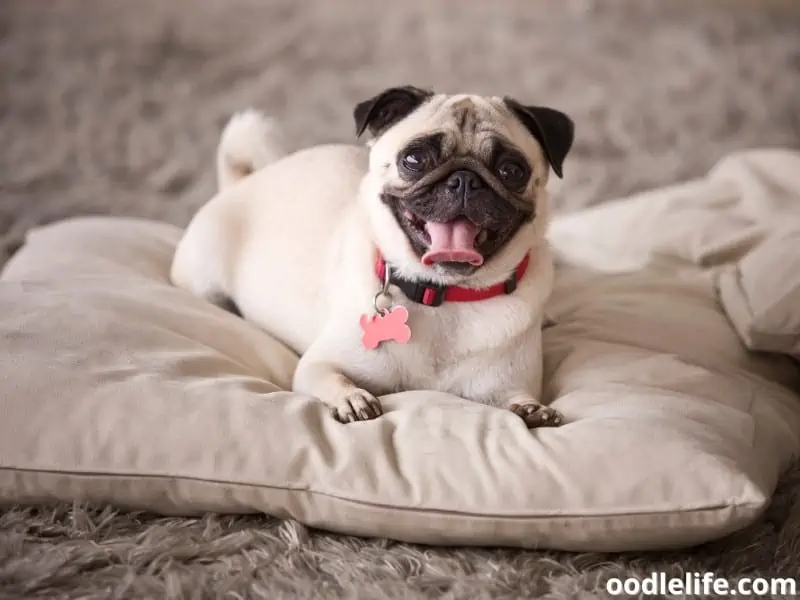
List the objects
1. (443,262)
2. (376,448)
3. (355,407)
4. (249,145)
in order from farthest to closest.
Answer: (249,145)
(443,262)
(355,407)
(376,448)

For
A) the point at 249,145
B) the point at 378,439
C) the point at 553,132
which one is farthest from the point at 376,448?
the point at 249,145

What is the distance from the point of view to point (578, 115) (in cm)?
367

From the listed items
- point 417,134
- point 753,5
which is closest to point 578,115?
point 753,5

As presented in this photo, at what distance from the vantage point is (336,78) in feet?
12.9

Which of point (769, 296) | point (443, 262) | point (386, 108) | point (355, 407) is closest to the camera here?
point (355, 407)

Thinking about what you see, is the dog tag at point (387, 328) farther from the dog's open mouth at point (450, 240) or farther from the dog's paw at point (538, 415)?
the dog's paw at point (538, 415)

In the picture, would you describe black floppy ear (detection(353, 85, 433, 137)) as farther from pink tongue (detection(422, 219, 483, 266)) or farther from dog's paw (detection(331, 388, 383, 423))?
dog's paw (detection(331, 388, 383, 423))

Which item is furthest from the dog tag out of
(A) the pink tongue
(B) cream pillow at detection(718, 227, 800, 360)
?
(B) cream pillow at detection(718, 227, 800, 360)

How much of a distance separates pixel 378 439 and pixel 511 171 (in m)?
0.65

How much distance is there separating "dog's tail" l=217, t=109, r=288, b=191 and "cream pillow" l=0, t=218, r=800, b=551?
1.03 metres

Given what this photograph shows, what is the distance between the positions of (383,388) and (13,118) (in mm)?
2516

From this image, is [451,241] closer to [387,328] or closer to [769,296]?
[387,328]

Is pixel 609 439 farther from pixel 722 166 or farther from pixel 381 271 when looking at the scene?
pixel 722 166

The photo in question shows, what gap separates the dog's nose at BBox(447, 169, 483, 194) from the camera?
1765 mm
